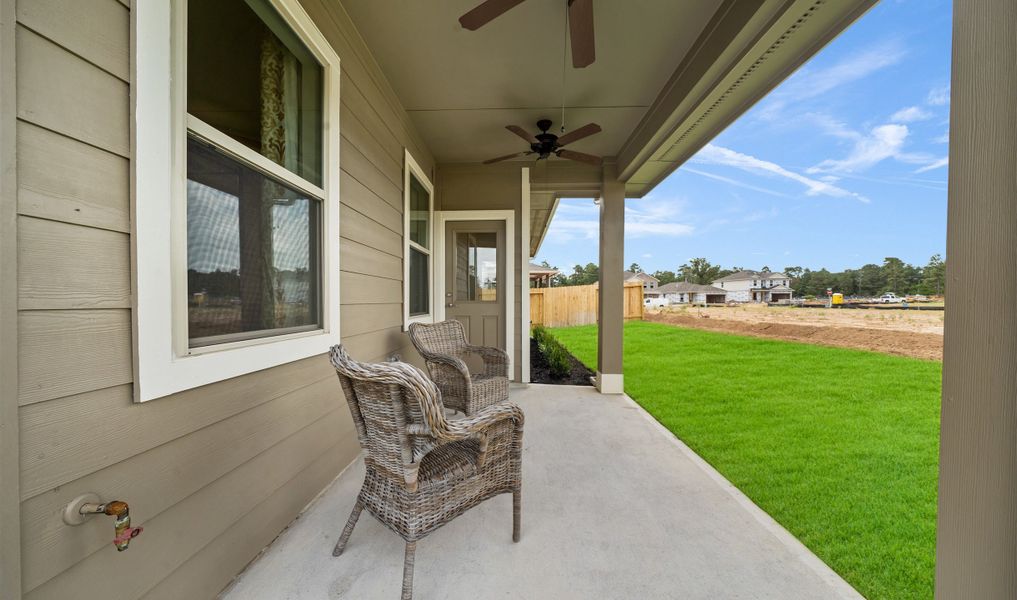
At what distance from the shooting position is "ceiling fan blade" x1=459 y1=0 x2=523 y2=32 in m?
1.53

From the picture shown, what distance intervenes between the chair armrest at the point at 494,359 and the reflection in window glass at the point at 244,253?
5.27ft

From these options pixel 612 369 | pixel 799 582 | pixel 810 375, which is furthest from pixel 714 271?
pixel 799 582

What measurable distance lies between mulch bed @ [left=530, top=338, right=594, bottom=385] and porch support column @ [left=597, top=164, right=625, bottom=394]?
0.50 metres

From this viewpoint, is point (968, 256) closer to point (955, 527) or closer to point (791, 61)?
point (955, 527)

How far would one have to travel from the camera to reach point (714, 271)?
114ft

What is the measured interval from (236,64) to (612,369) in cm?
392

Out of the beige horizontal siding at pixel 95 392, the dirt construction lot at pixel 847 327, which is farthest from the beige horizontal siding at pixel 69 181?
the dirt construction lot at pixel 847 327

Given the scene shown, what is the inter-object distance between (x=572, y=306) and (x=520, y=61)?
9.22 m

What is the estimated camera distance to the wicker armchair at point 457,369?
2674 millimetres

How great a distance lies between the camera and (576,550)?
58.7 inches

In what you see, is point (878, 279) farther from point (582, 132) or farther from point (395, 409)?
point (395, 409)

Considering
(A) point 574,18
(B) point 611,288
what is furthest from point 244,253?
(B) point 611,288

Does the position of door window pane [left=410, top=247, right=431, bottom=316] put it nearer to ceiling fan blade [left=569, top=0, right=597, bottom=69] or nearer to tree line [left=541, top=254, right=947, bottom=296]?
tree line [left=541, top=254, right=947, bottom=296]

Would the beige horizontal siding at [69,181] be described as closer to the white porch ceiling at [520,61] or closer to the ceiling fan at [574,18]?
Answer: the ceiling fan at [574,18]
